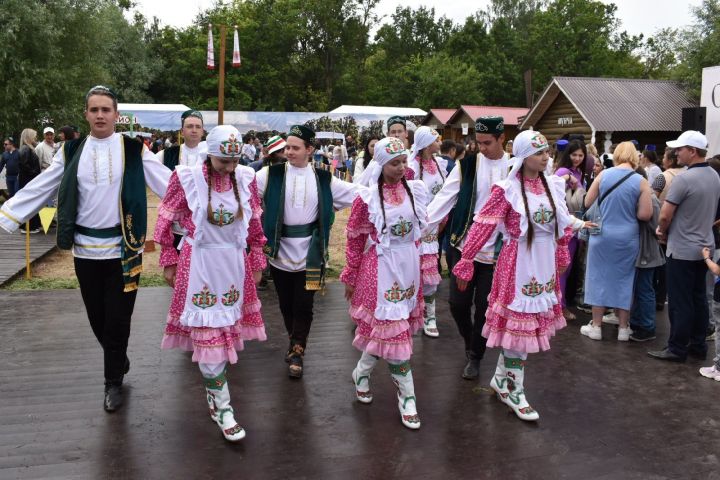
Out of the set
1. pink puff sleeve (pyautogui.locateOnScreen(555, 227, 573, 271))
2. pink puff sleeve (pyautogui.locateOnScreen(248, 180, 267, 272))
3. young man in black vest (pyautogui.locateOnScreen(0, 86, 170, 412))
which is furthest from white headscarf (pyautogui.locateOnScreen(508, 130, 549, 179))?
young man in black vest (pyautogui.locateOnScreen(0, 86, 170, 412))

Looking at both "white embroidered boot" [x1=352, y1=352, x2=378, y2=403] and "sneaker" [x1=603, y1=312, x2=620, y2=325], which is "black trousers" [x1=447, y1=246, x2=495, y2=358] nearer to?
"white embroidered boot" [x1=352, y1=352, x2=378, y2=403]

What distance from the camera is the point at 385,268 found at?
13.4 ft

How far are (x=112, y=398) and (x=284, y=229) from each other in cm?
170

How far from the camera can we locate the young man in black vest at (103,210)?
417cm

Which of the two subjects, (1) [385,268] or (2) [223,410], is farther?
(1) [385,268]

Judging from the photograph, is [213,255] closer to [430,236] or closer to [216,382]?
[216,382]

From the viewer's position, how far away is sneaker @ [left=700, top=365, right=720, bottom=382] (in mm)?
5059

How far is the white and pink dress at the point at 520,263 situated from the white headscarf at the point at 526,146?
0.10 meters

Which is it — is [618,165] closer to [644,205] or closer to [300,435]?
[644,205]

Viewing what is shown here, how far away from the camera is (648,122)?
22438mm

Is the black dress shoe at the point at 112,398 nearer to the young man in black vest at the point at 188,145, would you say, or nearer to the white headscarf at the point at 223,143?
the white headscarf at the point at 223,143

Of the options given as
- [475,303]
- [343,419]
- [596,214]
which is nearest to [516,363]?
[475,303]

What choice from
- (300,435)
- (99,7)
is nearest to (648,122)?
(99,7)

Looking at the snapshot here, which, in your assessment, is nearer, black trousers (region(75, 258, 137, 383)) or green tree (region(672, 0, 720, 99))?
black trousers (region(75, 258, 137, 383))
